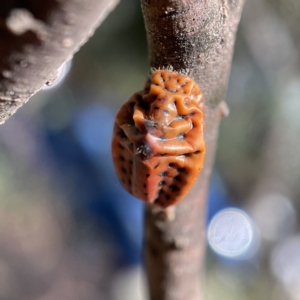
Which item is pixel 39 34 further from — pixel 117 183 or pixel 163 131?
pixel 117 183

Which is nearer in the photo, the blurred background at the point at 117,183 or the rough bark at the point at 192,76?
the rough bark at the point at 192,76

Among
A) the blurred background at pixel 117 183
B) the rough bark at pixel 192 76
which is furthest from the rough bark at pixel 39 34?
the blurred background at pixel 117 183

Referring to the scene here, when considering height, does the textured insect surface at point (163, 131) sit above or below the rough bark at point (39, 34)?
below

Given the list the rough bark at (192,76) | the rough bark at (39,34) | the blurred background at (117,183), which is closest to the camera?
the rough bark at (39,34)

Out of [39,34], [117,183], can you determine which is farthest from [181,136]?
[117,183]

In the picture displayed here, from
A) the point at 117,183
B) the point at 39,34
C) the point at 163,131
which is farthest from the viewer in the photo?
the point at 117,183

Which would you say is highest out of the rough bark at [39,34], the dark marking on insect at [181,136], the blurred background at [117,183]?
the rough bark at [39,34]

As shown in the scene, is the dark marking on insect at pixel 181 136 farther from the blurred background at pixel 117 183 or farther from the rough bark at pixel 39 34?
the blurred background at pixel 117 183

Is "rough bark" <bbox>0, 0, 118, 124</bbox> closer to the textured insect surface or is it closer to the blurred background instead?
the textured insect surface
